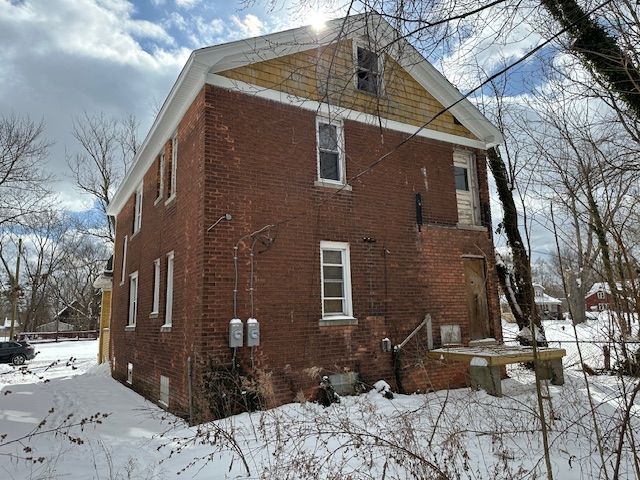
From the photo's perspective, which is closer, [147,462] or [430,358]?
[147,462]

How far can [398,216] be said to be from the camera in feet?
35.0

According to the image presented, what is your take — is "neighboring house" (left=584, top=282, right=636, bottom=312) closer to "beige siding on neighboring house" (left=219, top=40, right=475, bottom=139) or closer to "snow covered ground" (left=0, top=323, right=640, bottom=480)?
"snow covered ground" (left=0, top=323, right=640, bottom=480)

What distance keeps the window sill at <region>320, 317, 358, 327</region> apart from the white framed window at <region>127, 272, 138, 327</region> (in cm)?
667

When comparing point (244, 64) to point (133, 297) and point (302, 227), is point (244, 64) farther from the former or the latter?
point (133, 297)

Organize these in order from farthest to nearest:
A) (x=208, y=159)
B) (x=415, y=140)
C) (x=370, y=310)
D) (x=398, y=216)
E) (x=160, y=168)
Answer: (x=160, y=168), (x=415, y=140), (x=398, y=216), (x=370, y=310), (x=208, y=159)

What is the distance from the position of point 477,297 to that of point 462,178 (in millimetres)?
3227

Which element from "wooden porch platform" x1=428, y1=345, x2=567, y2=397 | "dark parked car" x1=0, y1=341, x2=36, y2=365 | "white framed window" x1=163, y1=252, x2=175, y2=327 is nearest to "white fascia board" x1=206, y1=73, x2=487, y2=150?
"white framed window" x1=163, y1=252, x2=175, y2=327

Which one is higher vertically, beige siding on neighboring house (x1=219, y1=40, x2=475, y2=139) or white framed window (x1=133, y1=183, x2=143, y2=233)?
beige siding on neighboring house (x1=219, y1=40, x2=475, y2=139)

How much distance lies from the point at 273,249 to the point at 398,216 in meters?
3.39

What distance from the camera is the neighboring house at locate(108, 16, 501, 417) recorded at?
840 cm

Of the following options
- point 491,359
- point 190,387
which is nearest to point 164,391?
point 190,387

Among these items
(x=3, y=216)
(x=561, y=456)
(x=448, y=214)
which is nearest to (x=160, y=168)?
(x=448, y=214)

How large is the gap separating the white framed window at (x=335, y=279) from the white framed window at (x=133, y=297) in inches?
257

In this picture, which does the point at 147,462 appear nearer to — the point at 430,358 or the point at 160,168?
the point at 430,358
